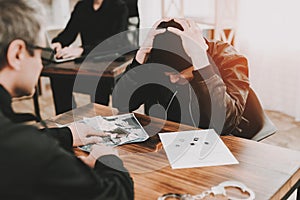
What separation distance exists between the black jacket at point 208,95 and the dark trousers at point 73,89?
712 mm

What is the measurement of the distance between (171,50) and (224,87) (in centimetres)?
25

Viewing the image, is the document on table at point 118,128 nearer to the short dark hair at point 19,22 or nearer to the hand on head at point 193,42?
the hand on head at point 193,42

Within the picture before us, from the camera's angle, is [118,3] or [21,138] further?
[118,3]

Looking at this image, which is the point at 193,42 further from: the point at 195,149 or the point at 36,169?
the point at 36,169

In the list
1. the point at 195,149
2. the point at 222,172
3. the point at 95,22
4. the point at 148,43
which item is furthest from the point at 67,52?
the point at 222,172

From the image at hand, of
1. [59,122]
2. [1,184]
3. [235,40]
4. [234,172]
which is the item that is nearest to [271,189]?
[234,172]

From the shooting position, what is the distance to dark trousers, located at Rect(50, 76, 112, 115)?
8.26 feet

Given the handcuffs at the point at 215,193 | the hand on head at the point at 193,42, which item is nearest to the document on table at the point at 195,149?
the handcuffs at the point at 215,193

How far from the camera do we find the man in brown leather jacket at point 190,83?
4.77ft

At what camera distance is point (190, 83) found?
1529mm

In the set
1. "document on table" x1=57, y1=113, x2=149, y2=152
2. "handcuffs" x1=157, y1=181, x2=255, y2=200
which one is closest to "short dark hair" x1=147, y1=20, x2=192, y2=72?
"document on table" x1=57, y1=113, x2=149, y2=152

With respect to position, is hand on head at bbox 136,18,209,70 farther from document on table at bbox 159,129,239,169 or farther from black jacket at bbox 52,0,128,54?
black jacket at bbox 52,0,128,54

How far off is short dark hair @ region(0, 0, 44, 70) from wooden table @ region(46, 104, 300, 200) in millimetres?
544

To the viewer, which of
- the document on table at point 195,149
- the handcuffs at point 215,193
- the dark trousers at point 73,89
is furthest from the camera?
the dark trousers at point 73,89
